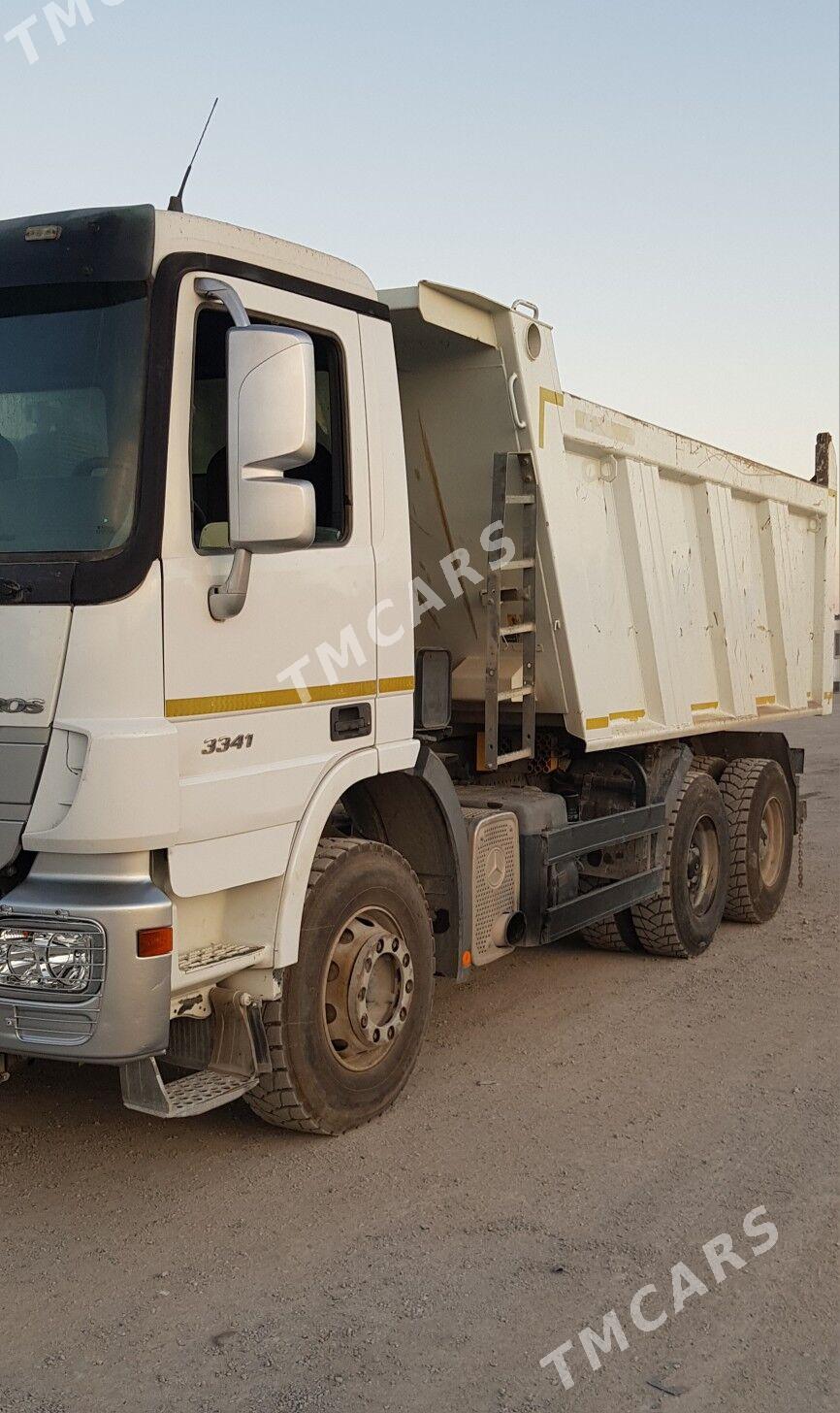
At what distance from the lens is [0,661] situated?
3.81 m

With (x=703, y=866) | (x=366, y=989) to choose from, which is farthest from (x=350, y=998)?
(x=703, y=866)

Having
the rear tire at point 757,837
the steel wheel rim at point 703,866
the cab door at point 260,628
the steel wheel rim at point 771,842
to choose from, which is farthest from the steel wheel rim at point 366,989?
the steel wheel rim at point 771,842

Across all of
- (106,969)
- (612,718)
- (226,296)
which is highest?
(226,296)

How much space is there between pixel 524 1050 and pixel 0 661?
3074 millimetres

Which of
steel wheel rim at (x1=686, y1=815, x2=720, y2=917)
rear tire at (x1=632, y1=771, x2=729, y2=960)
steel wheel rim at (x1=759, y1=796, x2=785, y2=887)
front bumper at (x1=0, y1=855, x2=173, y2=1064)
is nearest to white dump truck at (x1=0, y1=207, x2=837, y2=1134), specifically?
front bumper at (x1=0, y1=855, x2=173, y2=1064)

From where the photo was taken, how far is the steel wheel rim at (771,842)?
337 inches

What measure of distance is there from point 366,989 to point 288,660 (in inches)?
48.7

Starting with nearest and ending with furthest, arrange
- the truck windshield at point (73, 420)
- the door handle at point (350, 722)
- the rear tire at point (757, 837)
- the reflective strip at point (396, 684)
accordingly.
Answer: the truck windshield at point (73, 420)
the door handle at point (350, 722)
the reflective strip at point (396, 684)
the rear tire at point (757, 837)

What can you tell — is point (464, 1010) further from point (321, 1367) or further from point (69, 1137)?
point (321, 1367)

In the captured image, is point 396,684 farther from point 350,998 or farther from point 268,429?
point 268,429

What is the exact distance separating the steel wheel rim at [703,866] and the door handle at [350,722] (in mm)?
3387

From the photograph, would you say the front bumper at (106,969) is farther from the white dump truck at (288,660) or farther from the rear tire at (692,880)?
the rear tire at (692,880)

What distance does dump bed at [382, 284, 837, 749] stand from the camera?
19.6ft

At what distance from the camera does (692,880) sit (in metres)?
7.74
